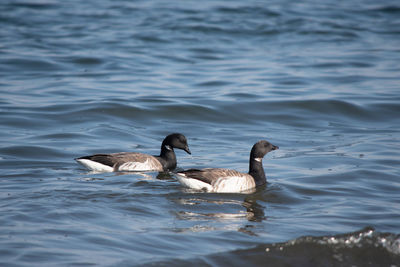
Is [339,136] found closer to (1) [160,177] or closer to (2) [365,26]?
(1) [160,177]

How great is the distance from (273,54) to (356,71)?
13.9 feet

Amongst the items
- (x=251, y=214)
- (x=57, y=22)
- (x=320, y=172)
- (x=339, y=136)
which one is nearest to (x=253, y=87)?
(x=339, y=136)

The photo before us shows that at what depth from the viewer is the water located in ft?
23.8

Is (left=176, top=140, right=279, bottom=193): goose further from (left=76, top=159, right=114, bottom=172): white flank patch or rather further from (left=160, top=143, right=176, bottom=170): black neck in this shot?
(left=160, top=143, right=176, bottom=170): black neck

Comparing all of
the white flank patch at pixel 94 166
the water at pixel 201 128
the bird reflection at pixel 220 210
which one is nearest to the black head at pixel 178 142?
the water at pixel 201 128

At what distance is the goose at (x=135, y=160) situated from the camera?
35.7ft

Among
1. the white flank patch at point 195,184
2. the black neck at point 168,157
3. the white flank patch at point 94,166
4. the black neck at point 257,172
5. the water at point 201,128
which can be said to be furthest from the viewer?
the black neck at point 168,157

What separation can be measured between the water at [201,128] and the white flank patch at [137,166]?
38 centimetres

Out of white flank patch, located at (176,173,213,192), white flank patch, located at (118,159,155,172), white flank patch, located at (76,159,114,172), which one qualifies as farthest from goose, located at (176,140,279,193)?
white flank patch, located at (76,159,114,172)

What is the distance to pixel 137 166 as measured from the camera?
11.2m

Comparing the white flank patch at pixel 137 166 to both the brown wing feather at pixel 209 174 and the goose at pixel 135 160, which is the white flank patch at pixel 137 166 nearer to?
the goose at pixel 135 160

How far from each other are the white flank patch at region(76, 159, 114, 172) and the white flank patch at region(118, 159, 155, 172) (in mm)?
229

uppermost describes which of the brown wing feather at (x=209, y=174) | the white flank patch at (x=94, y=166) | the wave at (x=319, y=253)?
the brown wing feather at (x=209, y=174)

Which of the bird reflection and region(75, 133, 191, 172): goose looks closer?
the bird reflection
